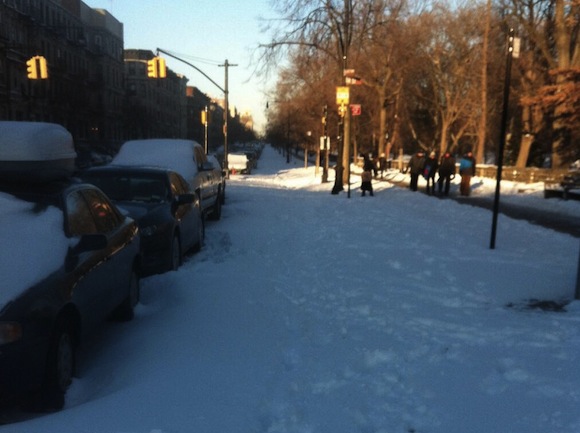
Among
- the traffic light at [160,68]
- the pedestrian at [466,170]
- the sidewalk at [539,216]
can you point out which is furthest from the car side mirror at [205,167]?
the pedestrian at [466,170]

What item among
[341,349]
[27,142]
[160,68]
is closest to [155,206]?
[27,142]

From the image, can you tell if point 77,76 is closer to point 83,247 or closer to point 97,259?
point 97,259

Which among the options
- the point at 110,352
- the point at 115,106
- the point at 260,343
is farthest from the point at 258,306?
the point at 115,106

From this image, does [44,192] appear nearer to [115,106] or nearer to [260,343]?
[260,343]

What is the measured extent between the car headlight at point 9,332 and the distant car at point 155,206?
4.44m

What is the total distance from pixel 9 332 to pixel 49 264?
66cm

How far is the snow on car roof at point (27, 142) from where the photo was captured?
202 inches

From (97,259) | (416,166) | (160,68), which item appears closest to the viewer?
(97,259)

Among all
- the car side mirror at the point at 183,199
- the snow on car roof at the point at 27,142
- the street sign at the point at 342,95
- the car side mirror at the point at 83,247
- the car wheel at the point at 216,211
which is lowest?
the car wheel at the point at 216,211

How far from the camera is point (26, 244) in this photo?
14.6 ft

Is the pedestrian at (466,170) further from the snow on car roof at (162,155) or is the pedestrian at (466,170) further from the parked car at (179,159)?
the snow on car roof at (162,155)

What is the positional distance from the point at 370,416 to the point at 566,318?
3.14m

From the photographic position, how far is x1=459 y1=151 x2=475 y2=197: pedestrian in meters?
21.5

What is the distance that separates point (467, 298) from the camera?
7.29 m
